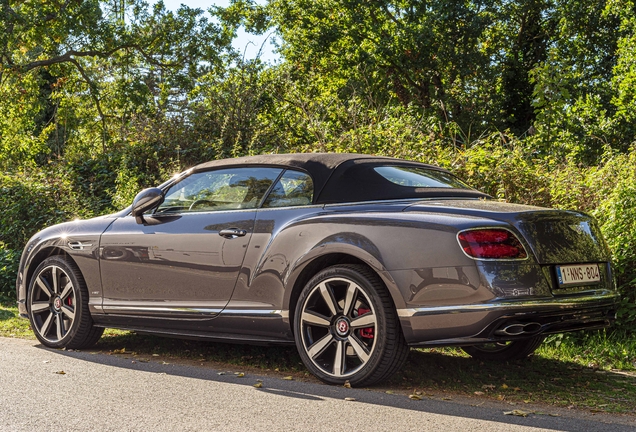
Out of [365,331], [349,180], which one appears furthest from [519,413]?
[349,180]

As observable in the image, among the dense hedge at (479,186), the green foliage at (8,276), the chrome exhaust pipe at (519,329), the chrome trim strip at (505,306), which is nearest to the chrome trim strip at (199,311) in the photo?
the chrome trim strip at (505,306)

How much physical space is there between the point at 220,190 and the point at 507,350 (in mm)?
2505

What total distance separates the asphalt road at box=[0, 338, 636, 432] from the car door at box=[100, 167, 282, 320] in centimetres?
59

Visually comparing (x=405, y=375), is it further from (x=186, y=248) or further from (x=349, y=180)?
(x=186, y=248)

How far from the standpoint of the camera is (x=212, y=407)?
14.6 ft

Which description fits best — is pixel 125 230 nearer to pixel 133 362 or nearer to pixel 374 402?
pixel 133 362

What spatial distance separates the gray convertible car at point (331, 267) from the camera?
4531 mm

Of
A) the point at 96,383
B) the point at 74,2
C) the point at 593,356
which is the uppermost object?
the point at 74,2

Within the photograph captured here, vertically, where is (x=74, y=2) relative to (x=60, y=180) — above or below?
above

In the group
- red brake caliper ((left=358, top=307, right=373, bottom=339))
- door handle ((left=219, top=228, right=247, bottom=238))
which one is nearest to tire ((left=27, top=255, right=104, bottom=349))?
door handle ((left=219, top=228, right=247, bottom=238))

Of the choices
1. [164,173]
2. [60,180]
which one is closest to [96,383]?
[164,173]

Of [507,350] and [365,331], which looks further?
[507,350]

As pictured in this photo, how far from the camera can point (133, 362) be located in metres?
6.05

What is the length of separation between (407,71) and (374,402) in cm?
2636
